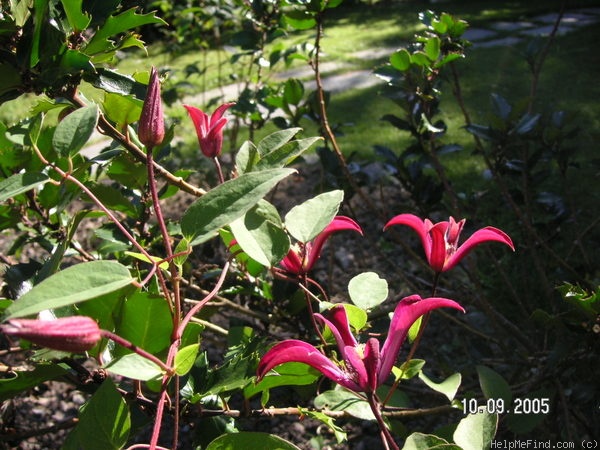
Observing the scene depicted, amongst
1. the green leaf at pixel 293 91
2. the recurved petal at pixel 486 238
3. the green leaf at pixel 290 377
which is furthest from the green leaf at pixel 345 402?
the green leaf at pixel 293 91

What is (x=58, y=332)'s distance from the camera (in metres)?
0.47

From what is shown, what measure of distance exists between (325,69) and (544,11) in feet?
10.00

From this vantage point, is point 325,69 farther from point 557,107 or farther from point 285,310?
point 285,310

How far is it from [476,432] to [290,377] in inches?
10.1

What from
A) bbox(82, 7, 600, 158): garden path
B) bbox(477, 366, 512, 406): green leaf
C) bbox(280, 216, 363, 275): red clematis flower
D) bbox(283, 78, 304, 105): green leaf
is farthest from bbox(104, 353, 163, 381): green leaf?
bbox(82, 7, 600, 158): garden path

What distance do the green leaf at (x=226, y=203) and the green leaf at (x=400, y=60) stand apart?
815 millimetres

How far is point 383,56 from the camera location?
5.23 metres

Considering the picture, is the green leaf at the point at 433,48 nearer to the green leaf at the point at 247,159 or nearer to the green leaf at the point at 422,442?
the green leaf at the point at 247,159

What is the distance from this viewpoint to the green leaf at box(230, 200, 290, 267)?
675mm

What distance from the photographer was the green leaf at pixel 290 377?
2.61ft

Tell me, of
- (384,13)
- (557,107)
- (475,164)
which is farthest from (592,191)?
(384,13)

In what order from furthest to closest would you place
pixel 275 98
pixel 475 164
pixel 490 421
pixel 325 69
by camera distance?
pixel 325 69
pixel 475 164
pixel 275 98
pixel 490 421

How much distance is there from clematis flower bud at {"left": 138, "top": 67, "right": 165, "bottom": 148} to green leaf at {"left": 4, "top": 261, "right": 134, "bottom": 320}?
19 centimetres

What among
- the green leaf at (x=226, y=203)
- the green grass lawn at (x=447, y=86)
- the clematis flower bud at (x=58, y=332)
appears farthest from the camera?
the green grass lawn at (x=447, y=86)
